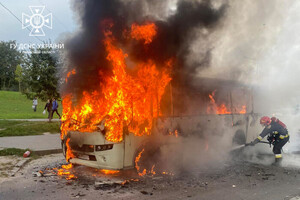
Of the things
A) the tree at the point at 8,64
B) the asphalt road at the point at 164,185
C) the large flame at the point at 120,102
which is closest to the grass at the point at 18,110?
the large flame at the point at 120,102

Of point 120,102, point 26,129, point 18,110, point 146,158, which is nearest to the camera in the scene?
point 120,102

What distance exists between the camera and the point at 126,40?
6.55 meters

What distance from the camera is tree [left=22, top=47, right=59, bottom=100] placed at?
16109 millimetres

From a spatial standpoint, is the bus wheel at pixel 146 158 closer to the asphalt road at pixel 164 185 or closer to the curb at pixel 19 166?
the asphalt road at pixel 164 185

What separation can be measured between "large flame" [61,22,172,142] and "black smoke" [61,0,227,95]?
22cm

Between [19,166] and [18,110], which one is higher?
[18,110]

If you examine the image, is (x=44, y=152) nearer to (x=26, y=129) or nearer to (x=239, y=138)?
(x=26, y=129)

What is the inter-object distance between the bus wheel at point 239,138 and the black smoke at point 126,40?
245cm

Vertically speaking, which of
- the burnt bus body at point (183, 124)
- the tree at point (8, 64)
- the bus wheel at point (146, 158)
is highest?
the tree at point (8, 64)

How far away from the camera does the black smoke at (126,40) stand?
632cm

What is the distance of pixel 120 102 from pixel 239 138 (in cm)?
459

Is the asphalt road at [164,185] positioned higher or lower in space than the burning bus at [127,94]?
lower

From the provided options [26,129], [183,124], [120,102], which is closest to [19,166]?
[120,102]

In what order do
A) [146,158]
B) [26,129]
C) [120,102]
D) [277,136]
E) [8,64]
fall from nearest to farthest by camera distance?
1. [120,102]
2. [146,158]
3. [277,136]
4. [26,129]
5. [8,64]
